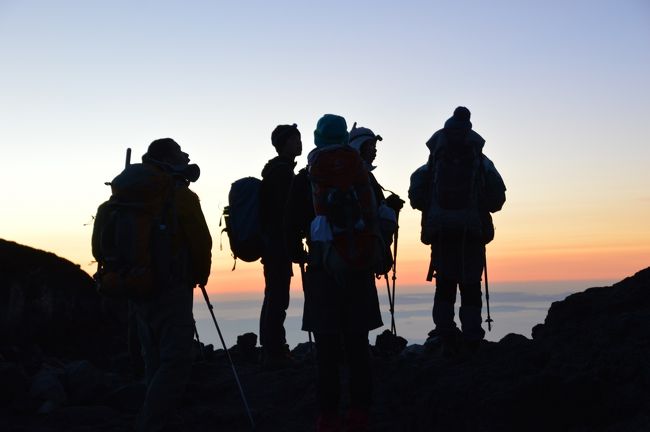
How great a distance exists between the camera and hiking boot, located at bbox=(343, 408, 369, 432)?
7.23 metres

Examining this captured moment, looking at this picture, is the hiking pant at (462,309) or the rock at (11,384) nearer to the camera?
the hiking pant at (462,309)

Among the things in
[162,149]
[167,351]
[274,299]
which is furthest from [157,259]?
[274,299]

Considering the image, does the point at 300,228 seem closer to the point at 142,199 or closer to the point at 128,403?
the point at 142,199

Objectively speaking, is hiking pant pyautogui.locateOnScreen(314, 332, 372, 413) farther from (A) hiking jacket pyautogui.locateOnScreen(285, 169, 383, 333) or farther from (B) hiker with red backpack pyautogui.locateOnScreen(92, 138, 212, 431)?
(B) hiker with red backpack pyautogui.locateOnScreen(92, 138, 212, 431)

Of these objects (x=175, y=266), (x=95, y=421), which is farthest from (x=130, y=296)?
(x=95, y=421)

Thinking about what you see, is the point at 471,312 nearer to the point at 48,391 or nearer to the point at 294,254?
the point at 294,254

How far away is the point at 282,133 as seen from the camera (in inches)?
425

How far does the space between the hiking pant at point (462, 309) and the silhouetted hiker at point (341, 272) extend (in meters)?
2.99

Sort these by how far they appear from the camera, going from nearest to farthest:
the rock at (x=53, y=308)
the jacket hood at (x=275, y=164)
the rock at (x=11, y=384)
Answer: the rock at (x=11, y=384), the jacket hood at (x=275, y=164), the rock at (x=53, y=308)

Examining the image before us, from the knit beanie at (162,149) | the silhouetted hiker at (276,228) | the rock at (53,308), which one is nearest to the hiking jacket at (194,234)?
the knit beanie at (162,149)

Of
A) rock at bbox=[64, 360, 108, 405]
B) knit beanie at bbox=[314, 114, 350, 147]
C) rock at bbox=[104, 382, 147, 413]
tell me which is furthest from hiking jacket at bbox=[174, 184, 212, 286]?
rock at bbox=[64, 360, 108, 405]

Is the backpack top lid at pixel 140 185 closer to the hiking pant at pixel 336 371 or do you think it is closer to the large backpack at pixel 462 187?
the hiking pant at pixel 336 371

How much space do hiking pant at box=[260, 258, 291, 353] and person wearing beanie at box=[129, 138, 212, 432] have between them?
9.34 ft

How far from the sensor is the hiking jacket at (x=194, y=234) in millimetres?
7668
